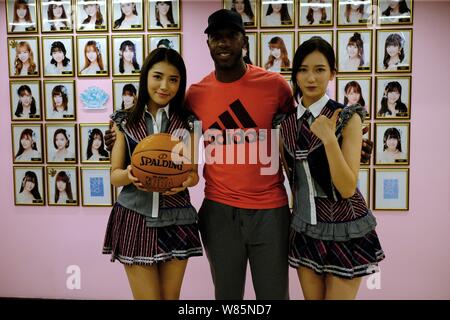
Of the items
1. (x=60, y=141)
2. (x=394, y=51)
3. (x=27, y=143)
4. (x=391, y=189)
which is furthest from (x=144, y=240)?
(x=394, y=51)

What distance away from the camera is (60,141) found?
201cm

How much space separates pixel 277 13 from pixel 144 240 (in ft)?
4.02

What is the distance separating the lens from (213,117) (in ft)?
5.42

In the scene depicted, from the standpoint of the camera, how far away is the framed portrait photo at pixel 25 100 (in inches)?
78.0

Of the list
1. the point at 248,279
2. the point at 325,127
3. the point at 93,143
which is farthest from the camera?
the point at 248,279

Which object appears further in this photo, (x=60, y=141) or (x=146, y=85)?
(x=60, y=141)

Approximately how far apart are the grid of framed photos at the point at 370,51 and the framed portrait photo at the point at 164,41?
12.7 inches

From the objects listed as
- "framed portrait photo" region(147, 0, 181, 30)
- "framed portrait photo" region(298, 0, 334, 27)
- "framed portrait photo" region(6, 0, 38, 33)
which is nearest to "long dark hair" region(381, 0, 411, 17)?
"framed portrait photo" region(298, 0, 334, 27)

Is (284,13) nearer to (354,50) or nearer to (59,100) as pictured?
(354,50)

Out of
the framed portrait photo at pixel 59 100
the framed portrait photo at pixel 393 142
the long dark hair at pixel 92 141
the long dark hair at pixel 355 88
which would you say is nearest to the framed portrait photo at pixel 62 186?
the long dark hair at pixel 92 141

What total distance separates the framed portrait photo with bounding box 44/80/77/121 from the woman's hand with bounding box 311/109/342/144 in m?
1.23

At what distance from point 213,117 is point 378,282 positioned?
1.18m

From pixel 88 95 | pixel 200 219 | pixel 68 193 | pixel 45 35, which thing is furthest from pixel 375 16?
pixel 68 193

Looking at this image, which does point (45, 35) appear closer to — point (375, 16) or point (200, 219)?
point (200, 219)
